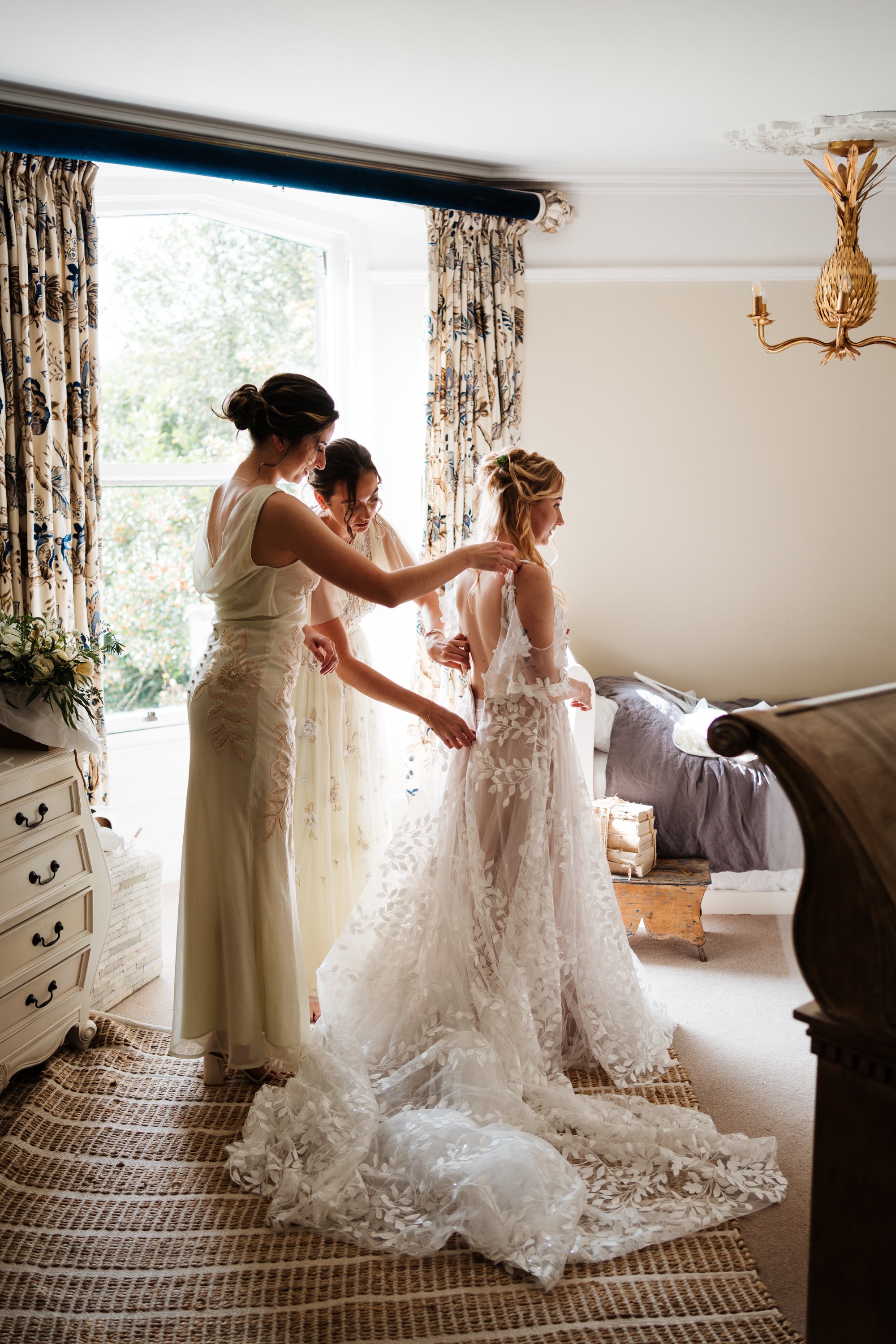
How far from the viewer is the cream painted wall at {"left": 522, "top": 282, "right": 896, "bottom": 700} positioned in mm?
4504

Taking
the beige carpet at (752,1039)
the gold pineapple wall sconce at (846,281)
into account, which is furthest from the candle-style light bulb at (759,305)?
the beige carpet at (752,1039)

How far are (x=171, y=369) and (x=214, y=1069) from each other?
297 cm

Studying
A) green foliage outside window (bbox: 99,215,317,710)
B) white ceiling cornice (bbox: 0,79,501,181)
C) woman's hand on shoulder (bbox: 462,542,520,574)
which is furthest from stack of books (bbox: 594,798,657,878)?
white ceiling cornice (bbox: 0,79,501,181)

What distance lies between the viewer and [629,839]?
3.40 m

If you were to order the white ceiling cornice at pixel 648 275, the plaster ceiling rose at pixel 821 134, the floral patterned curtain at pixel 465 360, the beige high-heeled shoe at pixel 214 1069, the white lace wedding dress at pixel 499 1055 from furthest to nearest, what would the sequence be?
the white ceiling cornice at pixel 648 275 → the floral patterned curtain at pixel 465 360 → the plaster ceiling rose at pixel 821 134 → the beige high-heeled shoe at pixel 214 1069 → the white lace wedding dress at pixel 499 1055

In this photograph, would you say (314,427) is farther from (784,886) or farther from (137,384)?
(784,886)

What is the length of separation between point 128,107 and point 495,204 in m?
1.47

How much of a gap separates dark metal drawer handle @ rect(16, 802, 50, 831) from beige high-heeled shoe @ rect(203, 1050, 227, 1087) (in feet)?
2.42

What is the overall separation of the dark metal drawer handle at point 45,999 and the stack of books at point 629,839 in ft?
5.80

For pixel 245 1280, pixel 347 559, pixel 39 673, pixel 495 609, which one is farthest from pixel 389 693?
pixel 245 1280

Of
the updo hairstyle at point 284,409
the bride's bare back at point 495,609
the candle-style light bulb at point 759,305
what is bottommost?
the bride's bare back at point 495,609

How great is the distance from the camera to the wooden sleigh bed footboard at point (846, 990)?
1104 millimetres

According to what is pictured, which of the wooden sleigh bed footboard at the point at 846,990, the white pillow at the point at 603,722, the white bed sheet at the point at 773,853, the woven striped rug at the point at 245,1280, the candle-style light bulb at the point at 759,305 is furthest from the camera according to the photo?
the white pillow at the point at 603,722

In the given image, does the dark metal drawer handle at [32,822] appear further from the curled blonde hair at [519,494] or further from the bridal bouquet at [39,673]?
the curled blonde hair at [519,494]
